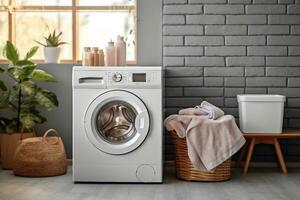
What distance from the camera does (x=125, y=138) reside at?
4129 mm

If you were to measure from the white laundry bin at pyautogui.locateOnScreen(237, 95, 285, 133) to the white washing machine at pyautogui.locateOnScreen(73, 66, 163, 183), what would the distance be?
809 mm

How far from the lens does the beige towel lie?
4098 millimetres

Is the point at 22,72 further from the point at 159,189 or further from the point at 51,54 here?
the point at 159,189

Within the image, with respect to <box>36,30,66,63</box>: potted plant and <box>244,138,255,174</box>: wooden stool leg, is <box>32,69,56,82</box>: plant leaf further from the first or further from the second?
<box>244,138,255,174</box>: wooden stool leg

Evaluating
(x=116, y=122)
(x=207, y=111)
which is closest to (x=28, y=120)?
(x=116, y=122)

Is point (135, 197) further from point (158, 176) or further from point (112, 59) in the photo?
point (112, 59)

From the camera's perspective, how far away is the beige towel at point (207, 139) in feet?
13.4

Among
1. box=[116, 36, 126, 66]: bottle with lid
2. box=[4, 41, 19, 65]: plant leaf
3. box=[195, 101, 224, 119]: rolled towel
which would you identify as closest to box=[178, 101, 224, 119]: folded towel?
box=[195, 101, 224, 119]: rolled towel

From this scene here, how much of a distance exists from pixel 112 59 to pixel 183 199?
1378mm

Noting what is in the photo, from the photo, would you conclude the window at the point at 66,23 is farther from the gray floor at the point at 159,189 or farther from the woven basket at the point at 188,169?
the gray floor at the point at 159,189

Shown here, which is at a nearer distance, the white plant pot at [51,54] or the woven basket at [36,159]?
the woven basket at [36,159]

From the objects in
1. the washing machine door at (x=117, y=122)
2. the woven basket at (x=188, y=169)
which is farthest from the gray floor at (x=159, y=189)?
the washing machine door at (x=117, y=122)

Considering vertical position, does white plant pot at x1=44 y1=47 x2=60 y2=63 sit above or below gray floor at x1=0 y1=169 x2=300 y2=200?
above

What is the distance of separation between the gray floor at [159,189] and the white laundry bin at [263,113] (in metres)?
0.37
